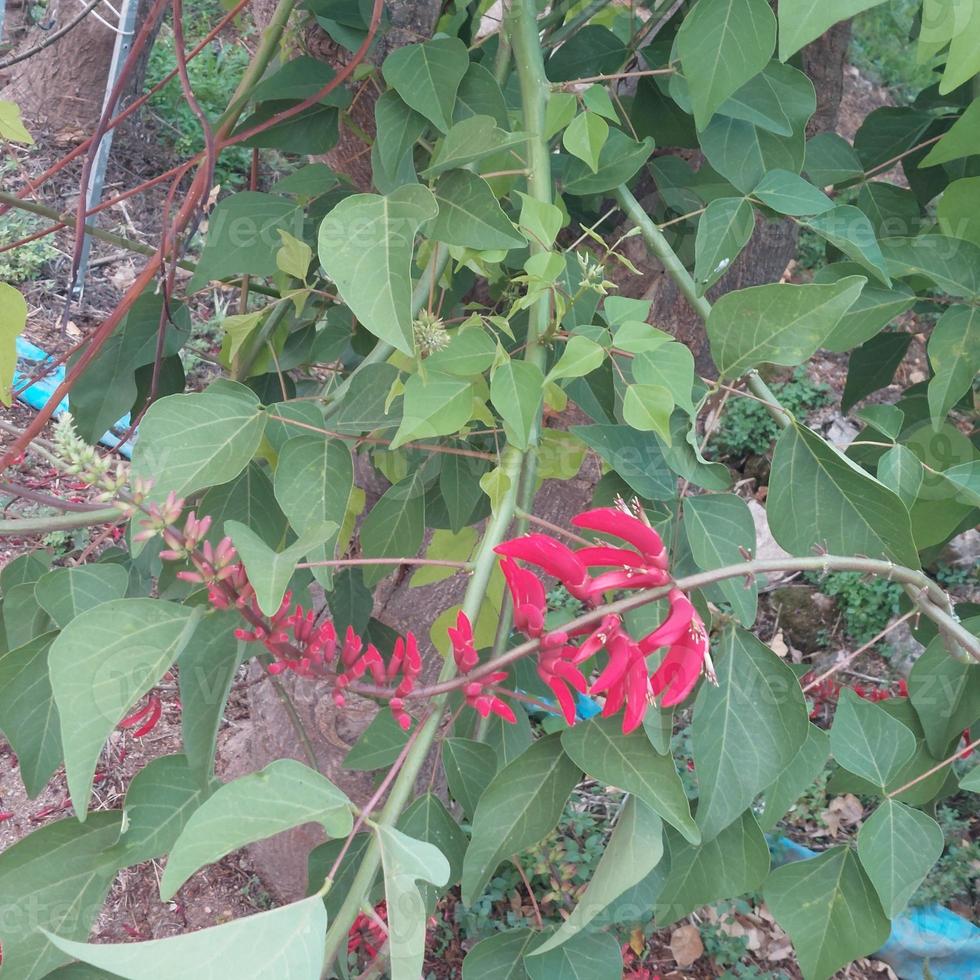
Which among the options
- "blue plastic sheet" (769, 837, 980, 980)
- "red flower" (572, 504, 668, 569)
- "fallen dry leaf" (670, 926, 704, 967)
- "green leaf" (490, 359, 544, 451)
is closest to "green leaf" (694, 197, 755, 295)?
"green leaf" (490, 359, 544, 451)

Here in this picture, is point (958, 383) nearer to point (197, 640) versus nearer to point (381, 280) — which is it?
point (381, 280)

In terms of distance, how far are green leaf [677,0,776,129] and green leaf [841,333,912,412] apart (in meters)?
0.57

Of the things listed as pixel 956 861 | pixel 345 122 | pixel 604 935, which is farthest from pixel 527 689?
pixel 956 861

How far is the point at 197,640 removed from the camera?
2.20 feet

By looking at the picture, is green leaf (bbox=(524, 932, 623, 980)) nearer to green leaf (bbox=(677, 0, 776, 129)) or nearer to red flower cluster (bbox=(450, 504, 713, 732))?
red flower cluster (bbox=(450, 504, 713, 732))

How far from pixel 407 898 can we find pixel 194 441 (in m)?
0.35

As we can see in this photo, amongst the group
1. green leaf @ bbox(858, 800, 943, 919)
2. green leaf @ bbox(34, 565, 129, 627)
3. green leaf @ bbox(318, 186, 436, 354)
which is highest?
green leaf @ bbox(318, 186, 436, 354)

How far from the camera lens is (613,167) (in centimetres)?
90

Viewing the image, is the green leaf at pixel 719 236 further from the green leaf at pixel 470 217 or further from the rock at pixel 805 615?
the rock at pixel 805 615

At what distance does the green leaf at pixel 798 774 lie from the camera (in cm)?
76

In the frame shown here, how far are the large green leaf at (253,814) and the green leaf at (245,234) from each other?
0.57 m

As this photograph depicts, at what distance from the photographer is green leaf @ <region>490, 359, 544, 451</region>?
0.67 meters

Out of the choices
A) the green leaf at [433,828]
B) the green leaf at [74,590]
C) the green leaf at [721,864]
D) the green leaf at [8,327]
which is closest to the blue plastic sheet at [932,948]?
the green leaf at [721,864]

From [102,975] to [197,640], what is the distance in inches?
8.2
